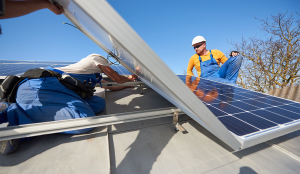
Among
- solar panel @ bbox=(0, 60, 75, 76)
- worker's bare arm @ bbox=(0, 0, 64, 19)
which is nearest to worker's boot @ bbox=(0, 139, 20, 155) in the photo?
worker's bare arm @ bbox=(0, 0, 64, 19)

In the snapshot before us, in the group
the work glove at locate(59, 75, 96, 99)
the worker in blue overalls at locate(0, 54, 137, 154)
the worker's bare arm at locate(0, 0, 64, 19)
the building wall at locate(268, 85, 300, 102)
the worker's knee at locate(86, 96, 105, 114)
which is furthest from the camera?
the building wall at locate(268, 85, 300, 102)

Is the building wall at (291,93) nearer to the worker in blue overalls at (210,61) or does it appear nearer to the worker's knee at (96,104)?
the worker in blue overalls at (210,61)

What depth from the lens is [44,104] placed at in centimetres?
188

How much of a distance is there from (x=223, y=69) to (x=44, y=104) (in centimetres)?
510

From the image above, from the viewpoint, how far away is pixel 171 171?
4.26ft

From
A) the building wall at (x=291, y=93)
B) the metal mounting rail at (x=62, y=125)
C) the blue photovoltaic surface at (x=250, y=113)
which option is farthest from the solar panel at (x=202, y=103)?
the building wall at (x=291, y=93)

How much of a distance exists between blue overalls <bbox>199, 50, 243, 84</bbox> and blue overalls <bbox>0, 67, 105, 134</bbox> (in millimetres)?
4412

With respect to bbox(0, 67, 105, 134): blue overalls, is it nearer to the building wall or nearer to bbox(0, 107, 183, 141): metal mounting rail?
bbox(0, 107, 183, 141): metal mounting rail

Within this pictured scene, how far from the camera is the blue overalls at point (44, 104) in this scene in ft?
5.61

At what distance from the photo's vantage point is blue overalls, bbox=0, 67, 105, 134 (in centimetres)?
171

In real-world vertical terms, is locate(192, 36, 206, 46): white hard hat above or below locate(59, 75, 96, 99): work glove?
above

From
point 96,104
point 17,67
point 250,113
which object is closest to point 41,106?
point 96,104

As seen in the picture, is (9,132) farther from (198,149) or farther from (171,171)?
(198,149)

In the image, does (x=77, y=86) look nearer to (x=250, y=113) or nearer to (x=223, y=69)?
(x=250, y=113)
